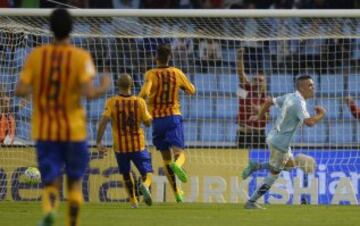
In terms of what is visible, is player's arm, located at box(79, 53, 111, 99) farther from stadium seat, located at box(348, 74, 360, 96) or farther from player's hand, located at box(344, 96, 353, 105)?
stadium seat, located at box(348, 74, 360, 96)

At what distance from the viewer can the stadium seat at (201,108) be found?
18.7 metres

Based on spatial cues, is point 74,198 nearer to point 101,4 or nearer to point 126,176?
point 126,176

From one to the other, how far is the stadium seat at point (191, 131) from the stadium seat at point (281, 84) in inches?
61.1

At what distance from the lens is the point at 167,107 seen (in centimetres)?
1527

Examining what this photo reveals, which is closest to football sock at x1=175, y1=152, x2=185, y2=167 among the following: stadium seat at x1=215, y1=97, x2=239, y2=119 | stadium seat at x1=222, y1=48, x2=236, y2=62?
stadium seat at x1=215, y1=97, x2=239, y2=119

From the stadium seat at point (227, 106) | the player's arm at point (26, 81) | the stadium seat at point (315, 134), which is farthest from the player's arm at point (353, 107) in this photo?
the player's arm at point (26, 81)

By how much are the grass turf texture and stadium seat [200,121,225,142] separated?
280 centimetres

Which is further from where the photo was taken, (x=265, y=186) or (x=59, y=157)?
(x=265, y=186)

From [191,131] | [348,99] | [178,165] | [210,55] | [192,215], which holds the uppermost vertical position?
[210,55]

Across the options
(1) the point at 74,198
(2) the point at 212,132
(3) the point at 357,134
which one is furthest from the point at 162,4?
(1) the point at 74,198

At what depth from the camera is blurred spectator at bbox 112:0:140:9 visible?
2322cm

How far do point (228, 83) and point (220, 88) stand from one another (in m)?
0.18

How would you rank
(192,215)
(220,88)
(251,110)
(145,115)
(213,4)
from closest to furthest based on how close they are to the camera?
1. (192,215)
2. (145,115)
3. (251,110)
4. (220,88)
5. (213,4)

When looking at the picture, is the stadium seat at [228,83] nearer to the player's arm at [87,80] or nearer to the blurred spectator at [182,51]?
the blurred spectator at [182,51]
